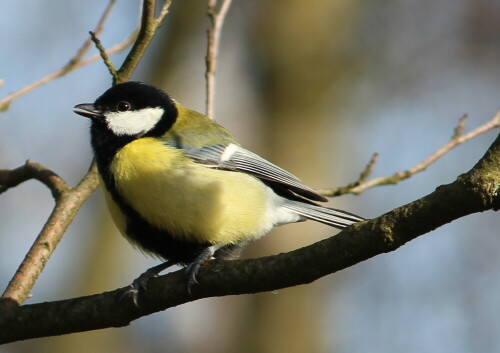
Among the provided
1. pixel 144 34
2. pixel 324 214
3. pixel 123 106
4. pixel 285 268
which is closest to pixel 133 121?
pixel 123 106

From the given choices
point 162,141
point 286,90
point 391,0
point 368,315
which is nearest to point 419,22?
point 391,0

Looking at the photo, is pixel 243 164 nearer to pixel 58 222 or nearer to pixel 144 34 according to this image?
pixel 144 34

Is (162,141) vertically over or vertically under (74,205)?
over

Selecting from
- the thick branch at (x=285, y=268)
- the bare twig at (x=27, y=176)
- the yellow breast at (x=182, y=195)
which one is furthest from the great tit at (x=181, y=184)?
the thick branch at (x=285, y=268)

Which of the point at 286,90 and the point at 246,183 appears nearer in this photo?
the point at 246,183

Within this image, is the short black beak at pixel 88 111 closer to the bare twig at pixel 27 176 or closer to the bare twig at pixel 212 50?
the bare twig at pixel 27 176

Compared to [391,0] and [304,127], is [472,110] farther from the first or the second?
[304,127]

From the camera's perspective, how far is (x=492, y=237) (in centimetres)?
772

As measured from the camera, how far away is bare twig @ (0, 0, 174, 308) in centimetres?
306

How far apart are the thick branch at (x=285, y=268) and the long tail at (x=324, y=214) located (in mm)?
1073

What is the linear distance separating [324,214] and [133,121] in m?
1.15

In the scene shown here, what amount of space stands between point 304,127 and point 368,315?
2.19 m

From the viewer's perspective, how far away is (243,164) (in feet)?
12.3

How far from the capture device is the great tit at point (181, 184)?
11.0 ft
